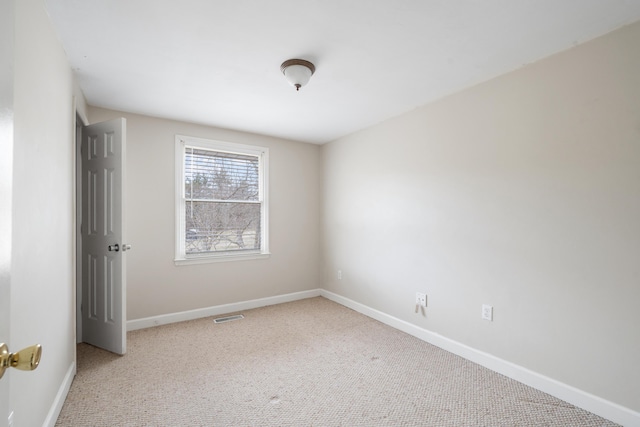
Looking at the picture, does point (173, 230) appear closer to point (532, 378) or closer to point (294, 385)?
point (294, 385)

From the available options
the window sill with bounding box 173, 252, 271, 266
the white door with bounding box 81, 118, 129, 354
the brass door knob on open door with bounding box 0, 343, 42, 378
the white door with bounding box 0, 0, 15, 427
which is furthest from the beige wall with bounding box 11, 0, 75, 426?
the window sill with bounding box 173, 252, 271, 266

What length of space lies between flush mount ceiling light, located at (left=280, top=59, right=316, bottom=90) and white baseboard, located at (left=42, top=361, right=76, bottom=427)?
2.62 meters

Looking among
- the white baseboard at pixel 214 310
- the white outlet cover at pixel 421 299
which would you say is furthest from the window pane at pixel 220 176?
the white outlet cover at pixel 421 299

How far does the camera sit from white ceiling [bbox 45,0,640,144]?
1.74 meters

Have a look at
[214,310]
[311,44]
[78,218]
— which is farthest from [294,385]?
[78,218]

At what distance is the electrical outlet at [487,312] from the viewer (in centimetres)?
255

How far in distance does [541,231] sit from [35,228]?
10.2 ft

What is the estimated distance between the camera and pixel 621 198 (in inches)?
74.8

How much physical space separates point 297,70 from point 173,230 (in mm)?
2398

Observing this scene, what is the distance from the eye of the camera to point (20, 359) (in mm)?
663

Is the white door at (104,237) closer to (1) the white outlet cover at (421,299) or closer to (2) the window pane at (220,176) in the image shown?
(2) the window pane at (220,176)

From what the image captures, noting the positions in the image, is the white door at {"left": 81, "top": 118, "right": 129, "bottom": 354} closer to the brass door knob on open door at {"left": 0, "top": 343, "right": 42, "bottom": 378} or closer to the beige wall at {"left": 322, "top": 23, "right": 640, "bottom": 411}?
the brass door knob on open door at {"left": 0, "top": 343, "right": 42, "bottom": 378}

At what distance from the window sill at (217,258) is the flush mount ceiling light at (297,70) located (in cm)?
243

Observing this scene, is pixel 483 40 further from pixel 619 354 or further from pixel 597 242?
pixel 619 354
